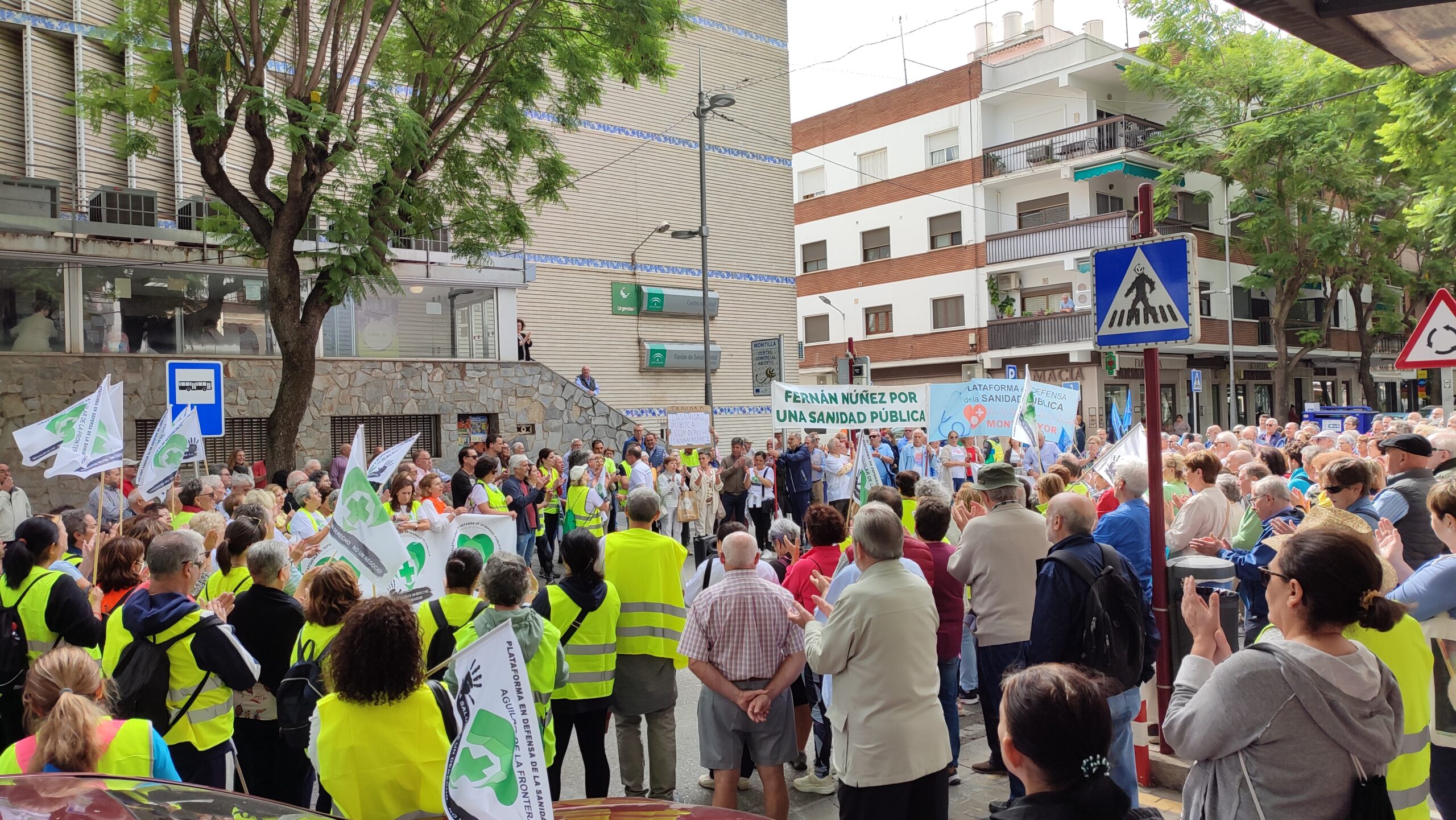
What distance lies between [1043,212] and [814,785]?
107 feet

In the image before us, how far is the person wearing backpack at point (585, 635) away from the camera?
516 cm

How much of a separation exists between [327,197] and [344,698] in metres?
11.4

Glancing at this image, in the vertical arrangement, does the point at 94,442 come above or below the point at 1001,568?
above

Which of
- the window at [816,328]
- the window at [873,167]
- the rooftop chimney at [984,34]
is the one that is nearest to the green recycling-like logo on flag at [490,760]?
the window at [873,167]

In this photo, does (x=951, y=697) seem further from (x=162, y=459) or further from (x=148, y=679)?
(x=162, y=459)

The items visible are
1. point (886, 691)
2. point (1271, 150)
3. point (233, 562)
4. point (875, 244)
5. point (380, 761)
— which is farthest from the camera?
point (875, 244)

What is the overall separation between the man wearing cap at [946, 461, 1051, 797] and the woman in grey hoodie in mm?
2619

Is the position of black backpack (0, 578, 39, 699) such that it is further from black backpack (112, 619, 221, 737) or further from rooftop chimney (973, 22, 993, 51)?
rooftop chimney (973, 22, 993, 51)

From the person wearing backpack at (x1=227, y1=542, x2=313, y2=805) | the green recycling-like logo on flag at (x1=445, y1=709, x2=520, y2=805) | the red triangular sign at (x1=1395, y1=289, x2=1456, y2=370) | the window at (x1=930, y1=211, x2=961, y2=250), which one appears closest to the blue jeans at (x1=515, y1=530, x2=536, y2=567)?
the person wearing backpack at (x1=227, y1=542, x2=313, y2=805)

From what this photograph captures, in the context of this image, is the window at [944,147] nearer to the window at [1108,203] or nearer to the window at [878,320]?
the window at [1108,203]

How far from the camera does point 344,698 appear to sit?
349cm

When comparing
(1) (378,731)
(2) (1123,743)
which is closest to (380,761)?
(1) (378,731)

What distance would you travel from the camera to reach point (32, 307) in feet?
53.1

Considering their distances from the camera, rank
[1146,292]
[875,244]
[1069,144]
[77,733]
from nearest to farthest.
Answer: [77,733]
[1146,292]
[1069,144]
[875,244]
